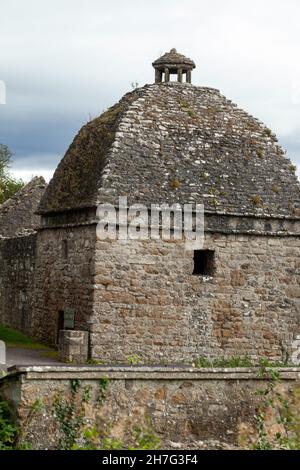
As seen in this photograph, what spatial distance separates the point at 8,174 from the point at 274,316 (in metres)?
40.8

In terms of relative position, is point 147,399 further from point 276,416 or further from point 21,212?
point 21,212

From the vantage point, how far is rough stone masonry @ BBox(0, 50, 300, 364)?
21141mm

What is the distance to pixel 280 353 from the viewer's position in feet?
73.9

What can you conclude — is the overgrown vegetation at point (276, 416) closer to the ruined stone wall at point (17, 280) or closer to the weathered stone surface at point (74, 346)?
the weathered stone surface at point (74, 346)

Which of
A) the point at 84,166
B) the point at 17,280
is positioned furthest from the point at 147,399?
the point at 17,280

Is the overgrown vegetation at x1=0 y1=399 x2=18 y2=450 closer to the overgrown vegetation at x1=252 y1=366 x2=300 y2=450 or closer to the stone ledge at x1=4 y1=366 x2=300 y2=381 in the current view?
the stone ledge at x1=4 y1=366 x2=300 y2=381

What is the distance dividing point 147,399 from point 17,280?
13830 mm

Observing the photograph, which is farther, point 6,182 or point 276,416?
point 6,182

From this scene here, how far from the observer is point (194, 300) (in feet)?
71.3

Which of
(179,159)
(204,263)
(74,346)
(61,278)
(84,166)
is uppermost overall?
(179,159)

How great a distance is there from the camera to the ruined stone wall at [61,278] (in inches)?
842

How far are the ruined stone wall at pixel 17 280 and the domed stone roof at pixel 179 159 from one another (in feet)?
10.5
